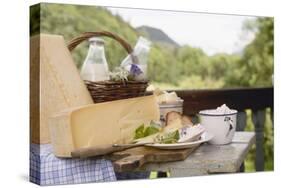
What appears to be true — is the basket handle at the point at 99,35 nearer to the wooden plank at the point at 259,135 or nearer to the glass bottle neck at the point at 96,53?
the glass bottle neck at the point at 96,53

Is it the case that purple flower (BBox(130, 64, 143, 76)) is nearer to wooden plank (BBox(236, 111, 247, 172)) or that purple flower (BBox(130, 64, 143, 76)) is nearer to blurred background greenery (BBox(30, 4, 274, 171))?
blurred background greenery (BBox(30, 4, 274, 171))

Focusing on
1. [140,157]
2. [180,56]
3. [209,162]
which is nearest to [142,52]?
[180,56]

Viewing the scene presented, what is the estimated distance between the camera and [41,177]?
336 centimetres

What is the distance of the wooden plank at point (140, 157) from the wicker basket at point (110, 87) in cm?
29

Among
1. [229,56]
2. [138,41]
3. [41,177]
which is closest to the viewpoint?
A: [41,177]

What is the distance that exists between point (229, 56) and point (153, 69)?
524 millimetres

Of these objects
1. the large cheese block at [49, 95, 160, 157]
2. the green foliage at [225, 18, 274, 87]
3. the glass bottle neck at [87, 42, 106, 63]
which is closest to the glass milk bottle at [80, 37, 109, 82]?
the glass bottle neck at [87, 42, 106, 63]

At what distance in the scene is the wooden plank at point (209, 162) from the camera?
11.5 ft

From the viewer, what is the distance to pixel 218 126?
3752 millimetres

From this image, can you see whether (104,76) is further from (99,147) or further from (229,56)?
(229,56)

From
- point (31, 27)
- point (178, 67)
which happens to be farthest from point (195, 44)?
point (31, 27)

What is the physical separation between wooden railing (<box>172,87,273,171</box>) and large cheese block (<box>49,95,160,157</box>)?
0.83ft

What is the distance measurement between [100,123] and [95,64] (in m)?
0.31

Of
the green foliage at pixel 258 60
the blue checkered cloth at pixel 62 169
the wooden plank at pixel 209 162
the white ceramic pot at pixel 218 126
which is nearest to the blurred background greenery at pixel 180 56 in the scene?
the green foliage at pixel 258 60
